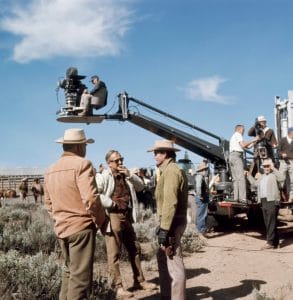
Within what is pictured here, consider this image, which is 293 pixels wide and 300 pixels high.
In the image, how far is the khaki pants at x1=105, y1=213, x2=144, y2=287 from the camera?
636 centimetres

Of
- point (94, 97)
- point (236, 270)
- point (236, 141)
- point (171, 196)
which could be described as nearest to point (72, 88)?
point (94, 97)

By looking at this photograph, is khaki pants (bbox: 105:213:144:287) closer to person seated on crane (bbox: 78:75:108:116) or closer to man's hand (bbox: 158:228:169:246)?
man's hand (bbox: 158:228:169:246)

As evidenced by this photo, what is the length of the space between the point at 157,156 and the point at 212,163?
313 inches

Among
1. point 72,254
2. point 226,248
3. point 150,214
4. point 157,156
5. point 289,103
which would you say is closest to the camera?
point 72,254

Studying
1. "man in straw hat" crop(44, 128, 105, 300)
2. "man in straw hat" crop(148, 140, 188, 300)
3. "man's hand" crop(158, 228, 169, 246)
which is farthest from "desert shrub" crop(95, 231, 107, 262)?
"man in straw hat" crop(44, 128, 105, 300)

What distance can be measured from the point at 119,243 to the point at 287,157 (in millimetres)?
6268

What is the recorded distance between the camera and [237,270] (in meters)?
8.13

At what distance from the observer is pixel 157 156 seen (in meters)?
5.53

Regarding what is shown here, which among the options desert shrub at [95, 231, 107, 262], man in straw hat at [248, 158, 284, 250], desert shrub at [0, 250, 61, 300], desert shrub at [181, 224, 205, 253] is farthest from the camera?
man in straw hat at [248, 158, 284, 250]

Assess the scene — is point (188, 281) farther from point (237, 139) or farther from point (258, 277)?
point (237, 139)

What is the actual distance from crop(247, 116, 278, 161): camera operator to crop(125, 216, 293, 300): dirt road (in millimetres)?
1885

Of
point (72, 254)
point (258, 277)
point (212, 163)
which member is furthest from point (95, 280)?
point (212, 163)

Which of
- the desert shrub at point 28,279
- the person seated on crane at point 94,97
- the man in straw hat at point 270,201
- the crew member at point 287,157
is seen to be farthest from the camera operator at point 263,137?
the desert shrub at point 28,279

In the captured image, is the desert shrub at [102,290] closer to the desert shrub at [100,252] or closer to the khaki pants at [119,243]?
the khaki pants at [119,243]
